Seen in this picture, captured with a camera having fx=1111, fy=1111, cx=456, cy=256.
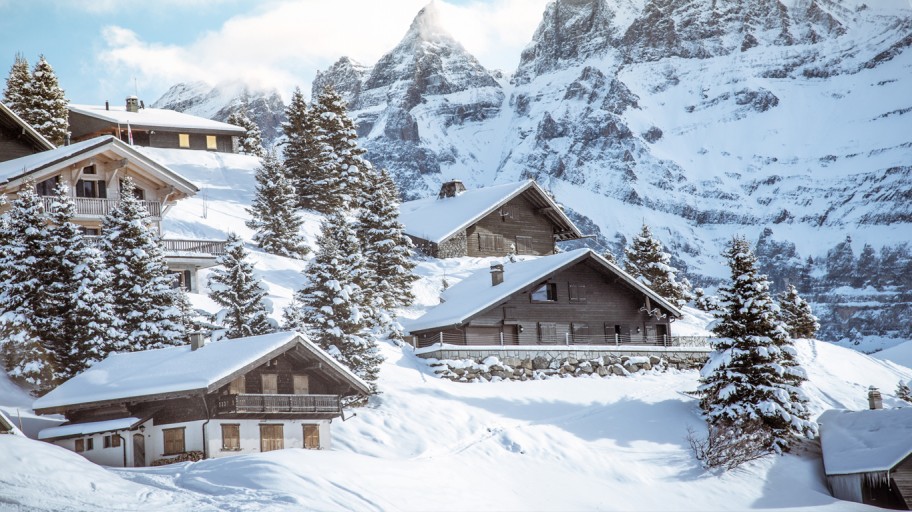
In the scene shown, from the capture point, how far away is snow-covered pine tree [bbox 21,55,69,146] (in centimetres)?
7619

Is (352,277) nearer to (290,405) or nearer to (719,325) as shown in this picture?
(290,405)

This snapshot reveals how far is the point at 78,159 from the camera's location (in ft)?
177

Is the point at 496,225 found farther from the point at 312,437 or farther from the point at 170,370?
the point at 170,370

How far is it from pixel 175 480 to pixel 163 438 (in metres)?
4.62

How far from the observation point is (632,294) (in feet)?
197

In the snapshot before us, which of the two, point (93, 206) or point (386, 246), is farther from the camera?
point (386, 246)

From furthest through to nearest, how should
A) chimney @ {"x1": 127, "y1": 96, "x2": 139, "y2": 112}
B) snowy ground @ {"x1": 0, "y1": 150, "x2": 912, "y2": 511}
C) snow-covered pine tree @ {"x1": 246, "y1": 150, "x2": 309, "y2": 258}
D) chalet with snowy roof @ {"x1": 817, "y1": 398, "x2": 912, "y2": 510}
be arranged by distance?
chimney @ {"x1": 127, "y1": 96, "x2": 139, "y2": 112}
snow-covered pine tree @ {"x1": 246, "y1": 150, "x2": 309, "y2": 258}
chalet with snowy roof @ {"x1": 817, "y1": 398, "x2": 912, "y2": 510}
snowy ground @ {"x1": 0, "y1": 150, "x2": 912, "y2": 511}

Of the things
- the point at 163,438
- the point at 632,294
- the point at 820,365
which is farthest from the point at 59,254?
the point at 820,365

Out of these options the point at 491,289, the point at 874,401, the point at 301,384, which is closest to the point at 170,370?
the point at 301,384

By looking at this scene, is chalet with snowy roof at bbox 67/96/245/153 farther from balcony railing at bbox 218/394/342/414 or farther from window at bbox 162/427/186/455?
window at bbox 162/427/186/455

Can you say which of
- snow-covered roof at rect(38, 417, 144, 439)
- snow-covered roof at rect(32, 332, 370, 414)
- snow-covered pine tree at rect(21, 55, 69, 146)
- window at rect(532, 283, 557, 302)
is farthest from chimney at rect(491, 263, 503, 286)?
snow-covered pine tree at rect(21, 55, 69, 146)

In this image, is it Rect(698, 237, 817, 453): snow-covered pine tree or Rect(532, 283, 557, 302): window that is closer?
Rect(698, 237, 817, 453): snow-covered pine tree

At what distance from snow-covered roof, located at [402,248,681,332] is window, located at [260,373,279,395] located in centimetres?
1490

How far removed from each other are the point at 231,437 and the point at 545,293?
2365 cm
